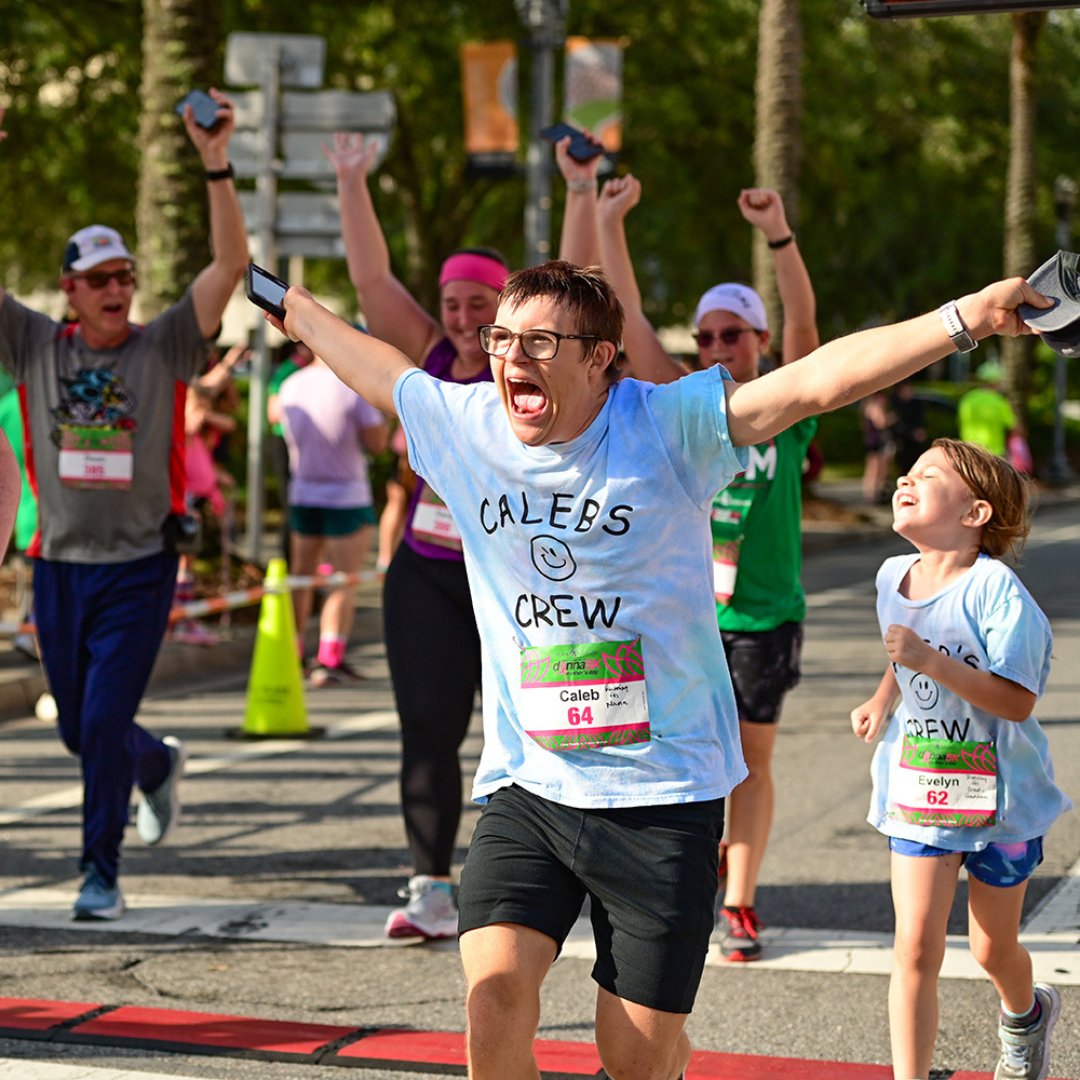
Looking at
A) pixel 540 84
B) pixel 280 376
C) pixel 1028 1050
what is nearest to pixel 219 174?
pixel 1028 1050

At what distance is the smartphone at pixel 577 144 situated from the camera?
5.34 metres

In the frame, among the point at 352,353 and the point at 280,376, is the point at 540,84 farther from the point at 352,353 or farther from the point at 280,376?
the point at 352,353

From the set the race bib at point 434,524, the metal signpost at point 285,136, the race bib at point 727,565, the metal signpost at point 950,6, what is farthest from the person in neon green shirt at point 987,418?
the metal signpost at point 950,6

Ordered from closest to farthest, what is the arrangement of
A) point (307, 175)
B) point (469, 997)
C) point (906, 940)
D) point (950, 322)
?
point (950, 322)
point (469, 997)
point (906, 940)
point (307, 175)

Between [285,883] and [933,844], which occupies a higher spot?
[933,844]

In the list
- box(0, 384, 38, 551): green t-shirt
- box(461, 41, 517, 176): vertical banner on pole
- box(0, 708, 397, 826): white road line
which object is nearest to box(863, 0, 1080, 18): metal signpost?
box(0, 384, 38, 551): green t-shirt

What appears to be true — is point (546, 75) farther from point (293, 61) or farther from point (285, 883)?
point (285, 883)

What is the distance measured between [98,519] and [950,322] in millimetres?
3702

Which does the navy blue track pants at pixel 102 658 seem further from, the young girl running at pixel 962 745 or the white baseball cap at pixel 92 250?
the young girl running at pixel 962 745

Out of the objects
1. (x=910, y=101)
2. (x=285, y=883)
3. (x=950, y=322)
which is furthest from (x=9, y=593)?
(x=910, y=101)

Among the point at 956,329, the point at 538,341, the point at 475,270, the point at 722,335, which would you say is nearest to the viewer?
the point at 956,329

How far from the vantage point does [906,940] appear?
417 centimetres

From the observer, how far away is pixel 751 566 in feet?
19.5

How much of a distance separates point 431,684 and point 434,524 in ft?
1.58
